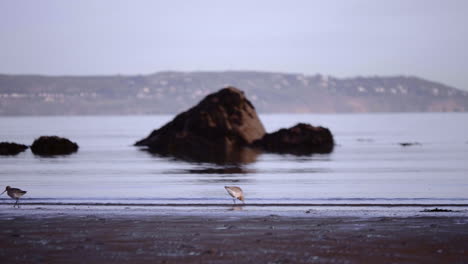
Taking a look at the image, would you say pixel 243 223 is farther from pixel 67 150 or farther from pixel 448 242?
pixel 67 150

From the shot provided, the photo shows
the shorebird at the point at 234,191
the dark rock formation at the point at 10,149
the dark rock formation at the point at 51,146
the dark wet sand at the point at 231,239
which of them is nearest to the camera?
the dark wet sand at the point at 231,239

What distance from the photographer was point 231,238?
12.4 m

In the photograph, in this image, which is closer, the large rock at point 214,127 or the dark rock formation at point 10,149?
the dark rock formation at point 10,149

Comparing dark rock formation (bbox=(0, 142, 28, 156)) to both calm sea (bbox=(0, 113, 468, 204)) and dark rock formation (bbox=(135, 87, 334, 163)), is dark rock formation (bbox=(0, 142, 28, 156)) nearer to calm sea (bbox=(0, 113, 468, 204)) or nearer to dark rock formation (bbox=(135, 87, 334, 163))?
dark rock formation (bbox=(135, 87, 334, 163))

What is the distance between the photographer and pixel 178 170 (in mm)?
35031

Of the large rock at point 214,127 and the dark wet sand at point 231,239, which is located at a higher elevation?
the large rock at point 214,127

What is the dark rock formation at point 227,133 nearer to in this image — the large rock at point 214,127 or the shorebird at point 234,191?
the large rock at point 214,127

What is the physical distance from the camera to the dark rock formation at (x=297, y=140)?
186ft

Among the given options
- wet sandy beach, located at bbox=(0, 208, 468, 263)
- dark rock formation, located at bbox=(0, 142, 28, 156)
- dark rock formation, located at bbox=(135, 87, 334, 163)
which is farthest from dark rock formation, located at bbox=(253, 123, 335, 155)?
wet sandy beach, located at bbox=(0, 208, 468, 263)

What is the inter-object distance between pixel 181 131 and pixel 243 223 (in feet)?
142

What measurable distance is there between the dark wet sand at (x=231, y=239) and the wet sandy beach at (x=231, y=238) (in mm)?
14

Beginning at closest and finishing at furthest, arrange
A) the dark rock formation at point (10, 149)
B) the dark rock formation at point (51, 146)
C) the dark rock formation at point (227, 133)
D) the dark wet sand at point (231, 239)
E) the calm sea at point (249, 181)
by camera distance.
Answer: the dark wet sand at point (231, 239), the calm sea at point (249, 181), the dark rock formation at point (51, 146), the dark rock formation at point (10, 149), the dark rock formation at point (227, 133)

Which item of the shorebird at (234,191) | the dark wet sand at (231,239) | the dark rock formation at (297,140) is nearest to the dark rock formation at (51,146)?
the dark rock formation at (297,140)

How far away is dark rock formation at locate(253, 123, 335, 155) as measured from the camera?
186 feet
